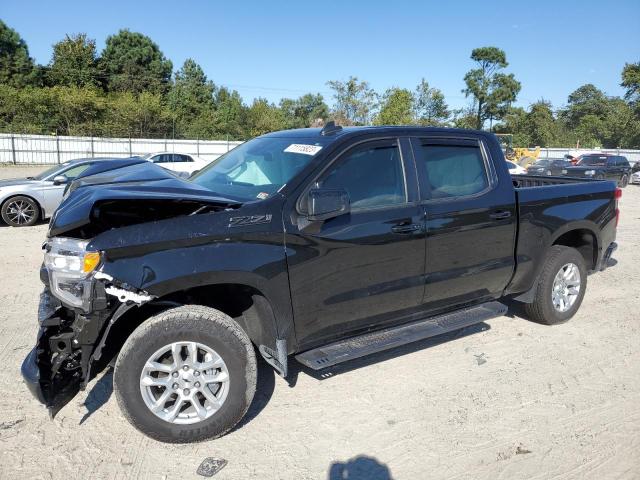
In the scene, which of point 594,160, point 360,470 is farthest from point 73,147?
point 360,470

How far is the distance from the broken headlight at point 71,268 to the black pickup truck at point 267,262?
0.04 ft

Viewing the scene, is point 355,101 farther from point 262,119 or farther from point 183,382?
point 183,382

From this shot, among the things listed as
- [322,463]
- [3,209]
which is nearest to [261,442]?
[322,463]

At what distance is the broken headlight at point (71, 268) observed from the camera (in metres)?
2.78

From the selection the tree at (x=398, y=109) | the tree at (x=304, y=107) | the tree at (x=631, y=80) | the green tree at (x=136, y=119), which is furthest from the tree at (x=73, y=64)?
the tree at (x=631, y=80)

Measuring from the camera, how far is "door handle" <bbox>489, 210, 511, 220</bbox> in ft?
13.9

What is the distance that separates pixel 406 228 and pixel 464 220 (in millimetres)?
630

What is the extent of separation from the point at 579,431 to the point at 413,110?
50352 millimetres

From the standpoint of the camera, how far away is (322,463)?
2.91 m

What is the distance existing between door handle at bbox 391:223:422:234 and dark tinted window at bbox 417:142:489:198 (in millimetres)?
337

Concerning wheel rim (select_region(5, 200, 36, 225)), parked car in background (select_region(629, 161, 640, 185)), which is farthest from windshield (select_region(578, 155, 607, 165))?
wheel rim (select_region(5, 200, 36, 225))

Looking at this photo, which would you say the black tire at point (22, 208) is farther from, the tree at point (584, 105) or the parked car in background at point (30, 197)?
the tree at point (584, 105)

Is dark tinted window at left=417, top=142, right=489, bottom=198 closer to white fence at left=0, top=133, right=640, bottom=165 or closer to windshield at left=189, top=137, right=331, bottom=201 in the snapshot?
windshield at left=189, top=137, right=331, bottom=201

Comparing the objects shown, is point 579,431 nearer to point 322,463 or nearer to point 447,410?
point 447,410
